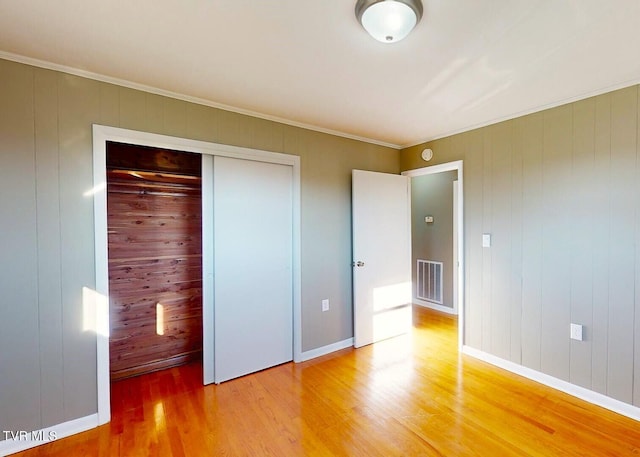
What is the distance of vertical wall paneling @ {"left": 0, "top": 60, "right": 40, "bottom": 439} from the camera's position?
5.77 ft

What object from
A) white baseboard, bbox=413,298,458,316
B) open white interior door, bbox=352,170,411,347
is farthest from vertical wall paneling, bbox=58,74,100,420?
white baseboard, bbox=413,298,458,316

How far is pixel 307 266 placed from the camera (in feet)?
9.77

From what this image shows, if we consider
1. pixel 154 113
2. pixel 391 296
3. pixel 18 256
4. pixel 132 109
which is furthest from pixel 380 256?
pixel 18 256

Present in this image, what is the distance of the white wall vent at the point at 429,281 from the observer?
4626mm

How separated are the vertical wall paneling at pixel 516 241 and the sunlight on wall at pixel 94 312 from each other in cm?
326

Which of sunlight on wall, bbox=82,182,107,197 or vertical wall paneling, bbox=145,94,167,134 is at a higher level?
vertical wall paneling, bbox=145,94,167,134

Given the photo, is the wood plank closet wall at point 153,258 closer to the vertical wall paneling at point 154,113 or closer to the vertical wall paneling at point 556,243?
the vertical wall paneling at point 154,113

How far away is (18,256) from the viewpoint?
1792 mm

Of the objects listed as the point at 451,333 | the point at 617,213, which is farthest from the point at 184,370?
the point at 617,213

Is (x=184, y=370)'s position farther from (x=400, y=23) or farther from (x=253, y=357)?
(x=400, y=23)

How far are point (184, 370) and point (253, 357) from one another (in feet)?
2.20

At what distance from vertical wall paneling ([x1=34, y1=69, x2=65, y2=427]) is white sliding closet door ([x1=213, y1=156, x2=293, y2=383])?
0.98 meters

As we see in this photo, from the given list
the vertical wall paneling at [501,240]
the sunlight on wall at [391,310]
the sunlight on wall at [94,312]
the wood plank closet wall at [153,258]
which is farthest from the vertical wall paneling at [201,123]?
the vertical wall paneling at [501,240]

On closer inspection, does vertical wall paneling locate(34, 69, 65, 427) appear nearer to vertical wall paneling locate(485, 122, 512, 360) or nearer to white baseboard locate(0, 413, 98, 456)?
white baseboard locate(0, 413, 98, 456)
